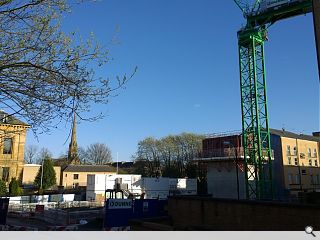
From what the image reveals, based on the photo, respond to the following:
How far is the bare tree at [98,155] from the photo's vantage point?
9256cm

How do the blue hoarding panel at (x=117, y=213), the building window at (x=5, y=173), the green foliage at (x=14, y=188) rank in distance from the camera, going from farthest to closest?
the building window at (x=5, y=173) → the green foliage at (x=14, y=188) → the blue hoarding panel at (x=117, y=213)

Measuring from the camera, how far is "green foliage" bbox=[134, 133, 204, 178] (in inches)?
3017

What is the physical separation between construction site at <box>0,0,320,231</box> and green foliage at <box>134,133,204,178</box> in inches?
532

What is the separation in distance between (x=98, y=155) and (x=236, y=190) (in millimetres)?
54452

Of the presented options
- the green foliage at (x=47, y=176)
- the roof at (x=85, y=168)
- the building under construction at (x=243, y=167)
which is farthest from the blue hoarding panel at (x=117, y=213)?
the roof at (x=85, y=168)

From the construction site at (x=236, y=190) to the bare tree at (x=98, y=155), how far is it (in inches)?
1449

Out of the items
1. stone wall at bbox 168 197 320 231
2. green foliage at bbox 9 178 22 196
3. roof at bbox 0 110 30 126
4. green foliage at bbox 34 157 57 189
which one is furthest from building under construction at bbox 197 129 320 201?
roof at bbox 0 110 30 126

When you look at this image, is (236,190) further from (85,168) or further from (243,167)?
(85,168)

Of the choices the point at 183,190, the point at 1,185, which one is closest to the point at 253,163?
the point at 183,190

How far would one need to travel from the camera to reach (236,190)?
45.5 meters

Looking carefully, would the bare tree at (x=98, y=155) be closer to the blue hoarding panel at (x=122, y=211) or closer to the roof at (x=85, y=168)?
the roof at (x=85, y=168)
